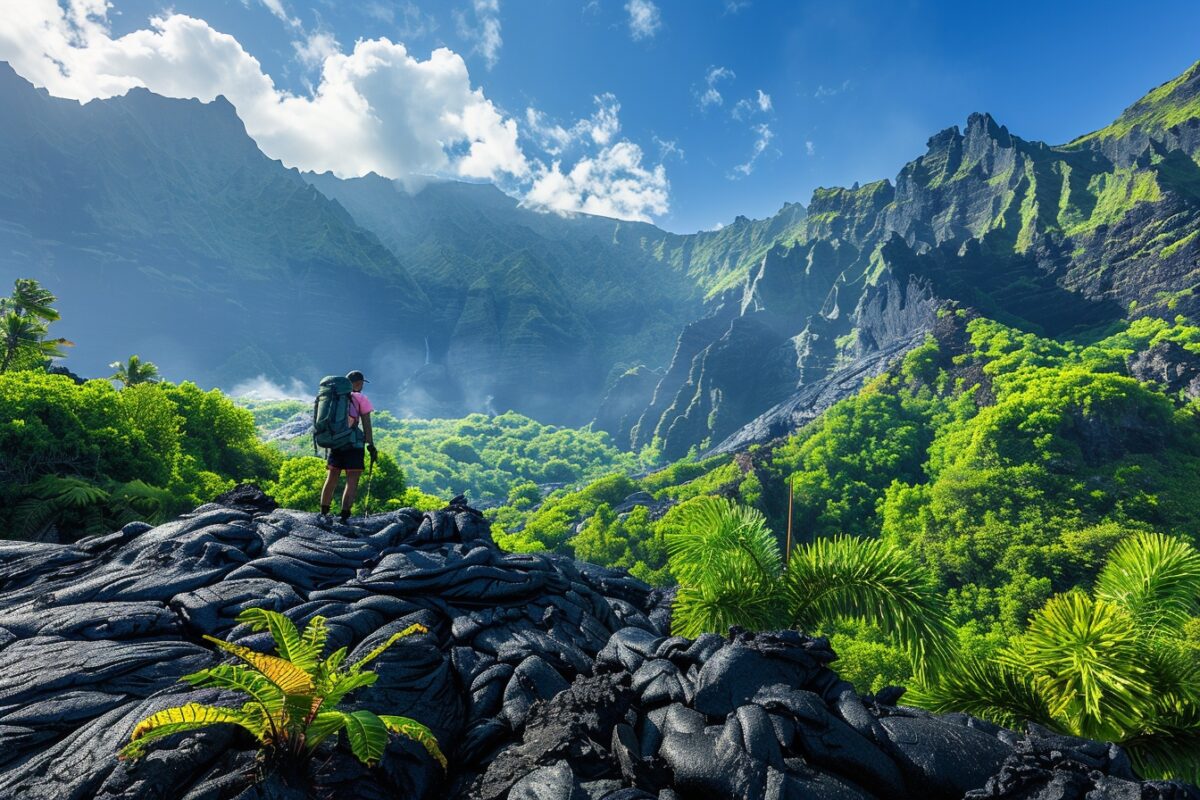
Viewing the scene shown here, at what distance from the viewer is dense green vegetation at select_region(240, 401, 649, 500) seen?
377 feet

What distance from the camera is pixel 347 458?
1093 cm

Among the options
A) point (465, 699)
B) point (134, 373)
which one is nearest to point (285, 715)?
point (465, 699)

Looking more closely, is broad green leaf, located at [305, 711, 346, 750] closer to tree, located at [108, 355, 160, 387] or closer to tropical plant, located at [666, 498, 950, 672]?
tropical plant, located at [666, 498, 950, 672]

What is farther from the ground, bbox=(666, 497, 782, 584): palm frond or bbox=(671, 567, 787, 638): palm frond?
bbox=(666, 497, 782, 584): palm frond

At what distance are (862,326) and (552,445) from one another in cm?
7862

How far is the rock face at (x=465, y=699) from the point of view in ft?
16.5

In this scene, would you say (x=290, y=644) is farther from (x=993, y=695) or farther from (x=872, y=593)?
(x=993, y=695)

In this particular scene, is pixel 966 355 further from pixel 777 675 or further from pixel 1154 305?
pixel 777 675

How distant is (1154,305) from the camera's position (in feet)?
221

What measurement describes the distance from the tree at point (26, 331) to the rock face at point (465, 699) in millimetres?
32377

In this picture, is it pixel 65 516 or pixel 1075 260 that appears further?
pixel 1075 260

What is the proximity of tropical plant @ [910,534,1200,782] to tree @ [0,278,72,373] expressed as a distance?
1715 inches

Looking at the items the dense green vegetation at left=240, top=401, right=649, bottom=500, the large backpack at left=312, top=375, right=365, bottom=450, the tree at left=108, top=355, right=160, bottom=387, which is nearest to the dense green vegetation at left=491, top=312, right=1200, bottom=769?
the large backpack at left=312, top=375, right=365, bottom=450

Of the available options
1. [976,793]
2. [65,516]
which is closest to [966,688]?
[976,793]
